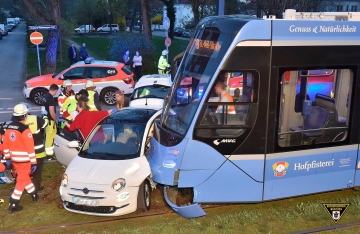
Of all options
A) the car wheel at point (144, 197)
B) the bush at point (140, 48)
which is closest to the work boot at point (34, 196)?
the car wheel at point (144, 197)

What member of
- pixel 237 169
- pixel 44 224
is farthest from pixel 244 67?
pixel 44 224

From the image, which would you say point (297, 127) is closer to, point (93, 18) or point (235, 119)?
point (235, 119)

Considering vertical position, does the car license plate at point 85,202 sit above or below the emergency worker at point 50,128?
below

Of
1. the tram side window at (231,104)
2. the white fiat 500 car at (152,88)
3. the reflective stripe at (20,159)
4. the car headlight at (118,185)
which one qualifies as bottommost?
the car headlight at (118,185)

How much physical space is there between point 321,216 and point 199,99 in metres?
2.91

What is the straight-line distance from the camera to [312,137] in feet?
22.1

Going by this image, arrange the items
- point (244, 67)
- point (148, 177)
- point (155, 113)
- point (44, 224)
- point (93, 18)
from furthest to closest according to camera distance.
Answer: point (93, 18) < point (155, 113) < point (148, 177) < point (44, 224) < point (244, 67)

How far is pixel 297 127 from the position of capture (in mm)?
6672

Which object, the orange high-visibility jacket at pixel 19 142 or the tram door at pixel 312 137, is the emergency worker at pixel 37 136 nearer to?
the orange high-visibility jacket at pixel 19 142

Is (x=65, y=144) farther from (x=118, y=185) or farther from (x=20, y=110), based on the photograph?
(x=118, y=185)

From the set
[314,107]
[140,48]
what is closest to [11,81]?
[140,48]

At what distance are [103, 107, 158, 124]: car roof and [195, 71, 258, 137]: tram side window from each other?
1953 millimetres

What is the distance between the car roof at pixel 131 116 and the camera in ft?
25.8

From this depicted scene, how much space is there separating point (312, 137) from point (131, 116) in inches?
135
